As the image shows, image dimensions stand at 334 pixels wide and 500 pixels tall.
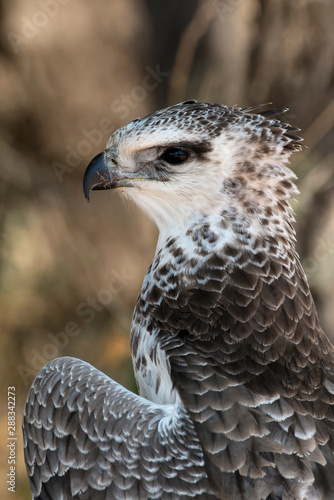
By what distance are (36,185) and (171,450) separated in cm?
265

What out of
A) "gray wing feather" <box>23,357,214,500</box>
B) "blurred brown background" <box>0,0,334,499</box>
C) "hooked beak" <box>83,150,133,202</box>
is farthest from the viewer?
"blurred brown background" <box>0,0,334,499</box>

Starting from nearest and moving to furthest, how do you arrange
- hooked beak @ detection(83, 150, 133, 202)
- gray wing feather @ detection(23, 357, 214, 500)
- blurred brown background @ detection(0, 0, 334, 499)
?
gray wing feather @ detection(23, 357, 214, 500) → hooked beak @ detection(83, 150, 133, 202) → blurred brown background @ detection(0, 0, 334, 499)

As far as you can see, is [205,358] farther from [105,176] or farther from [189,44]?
[189,44]

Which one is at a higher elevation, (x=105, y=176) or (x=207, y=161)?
(x=207, y=161)

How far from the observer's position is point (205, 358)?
1.75m

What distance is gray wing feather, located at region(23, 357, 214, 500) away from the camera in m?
1.59

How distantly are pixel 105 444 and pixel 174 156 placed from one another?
0.96 m

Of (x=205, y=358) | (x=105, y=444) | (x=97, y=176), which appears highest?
(x=97, y=176)

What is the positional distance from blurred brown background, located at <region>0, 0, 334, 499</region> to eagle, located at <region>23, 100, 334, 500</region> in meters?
1.90

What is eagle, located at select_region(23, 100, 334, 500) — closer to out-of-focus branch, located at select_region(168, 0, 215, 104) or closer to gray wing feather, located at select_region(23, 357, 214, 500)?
gray wing feather, located at select_region(23, 357, 214, 500)

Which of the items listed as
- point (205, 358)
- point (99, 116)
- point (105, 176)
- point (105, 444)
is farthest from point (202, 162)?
point (99, 116)

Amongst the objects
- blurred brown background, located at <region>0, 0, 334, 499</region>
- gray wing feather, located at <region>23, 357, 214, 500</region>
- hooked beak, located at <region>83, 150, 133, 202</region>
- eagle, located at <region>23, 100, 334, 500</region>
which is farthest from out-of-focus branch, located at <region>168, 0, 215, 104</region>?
gray wing feather, located at <region>23, 357, 214, 500</region>

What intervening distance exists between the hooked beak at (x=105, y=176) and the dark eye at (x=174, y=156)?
165 mm

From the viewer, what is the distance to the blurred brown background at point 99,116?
12.0 feet
